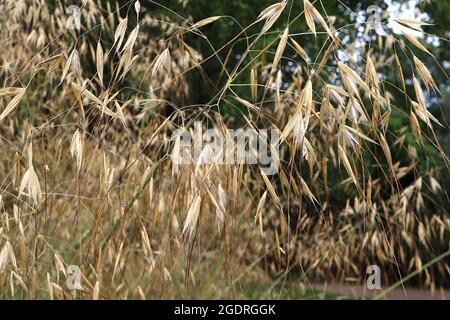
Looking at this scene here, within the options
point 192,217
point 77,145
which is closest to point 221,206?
point 192,217

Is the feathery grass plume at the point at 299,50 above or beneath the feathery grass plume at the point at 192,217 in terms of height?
above

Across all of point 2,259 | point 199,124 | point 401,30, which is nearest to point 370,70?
point 401,30

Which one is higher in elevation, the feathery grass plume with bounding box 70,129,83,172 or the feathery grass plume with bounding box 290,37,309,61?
the feathery grass plume with bounding box 290,37,309,61

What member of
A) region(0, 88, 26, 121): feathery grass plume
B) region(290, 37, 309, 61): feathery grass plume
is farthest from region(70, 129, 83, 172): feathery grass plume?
region(290, 37, 309, 61): feathery grass plume

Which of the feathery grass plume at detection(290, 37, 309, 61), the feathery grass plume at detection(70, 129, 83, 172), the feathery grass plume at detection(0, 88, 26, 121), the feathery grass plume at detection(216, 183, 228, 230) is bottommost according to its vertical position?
the feathery grass plume at detection(216, 183, 228, 230)

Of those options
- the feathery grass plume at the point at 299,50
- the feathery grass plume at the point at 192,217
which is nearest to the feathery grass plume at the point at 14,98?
the feathery grass plume at the point at 192,217

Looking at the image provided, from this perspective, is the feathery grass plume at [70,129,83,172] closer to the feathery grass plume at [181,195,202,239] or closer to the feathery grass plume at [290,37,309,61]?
the feathery grass plume at [181,195,202,239]

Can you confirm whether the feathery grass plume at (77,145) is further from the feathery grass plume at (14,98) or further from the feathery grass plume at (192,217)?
the feathery grass plume at (192,217)

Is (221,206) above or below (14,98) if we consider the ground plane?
below

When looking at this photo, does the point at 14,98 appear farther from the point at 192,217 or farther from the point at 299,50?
the point at 299,50
